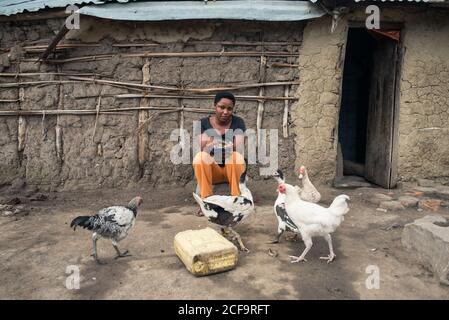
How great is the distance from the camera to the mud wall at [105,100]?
18.8 ft

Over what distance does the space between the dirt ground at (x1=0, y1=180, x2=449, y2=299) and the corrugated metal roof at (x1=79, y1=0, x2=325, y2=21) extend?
2766 millimetres

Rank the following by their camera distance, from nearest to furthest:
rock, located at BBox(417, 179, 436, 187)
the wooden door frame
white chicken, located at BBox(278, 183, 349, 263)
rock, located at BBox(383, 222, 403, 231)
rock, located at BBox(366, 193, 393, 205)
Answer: white chicken, located at BBox(278, 183, 349, 263)
rock, located at BBox(383, 222, 403, 231)
rock, located at BBox(366, 193, 393, 205)
the wooden door frame
rock, located at BBox(417, 179, 436, 187)

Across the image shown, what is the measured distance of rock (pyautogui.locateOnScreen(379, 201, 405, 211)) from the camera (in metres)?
5.10

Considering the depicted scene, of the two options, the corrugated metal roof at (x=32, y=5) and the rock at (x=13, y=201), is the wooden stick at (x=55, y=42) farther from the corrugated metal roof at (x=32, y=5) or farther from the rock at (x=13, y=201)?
the rock at (x=13, y=201)

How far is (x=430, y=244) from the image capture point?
332 cm

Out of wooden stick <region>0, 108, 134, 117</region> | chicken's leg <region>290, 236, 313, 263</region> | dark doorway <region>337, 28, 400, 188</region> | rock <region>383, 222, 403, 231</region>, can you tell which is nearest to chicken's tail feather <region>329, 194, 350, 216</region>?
chicken's leg <region>290, 236, 313, 263</region>

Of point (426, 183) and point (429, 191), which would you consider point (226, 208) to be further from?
point (426, 183)

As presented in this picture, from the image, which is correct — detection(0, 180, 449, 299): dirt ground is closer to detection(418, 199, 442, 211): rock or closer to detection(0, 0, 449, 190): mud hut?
detection(418, 199, 442, 211): rock

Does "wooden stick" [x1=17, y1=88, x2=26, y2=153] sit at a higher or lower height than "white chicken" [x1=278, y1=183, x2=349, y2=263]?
higher

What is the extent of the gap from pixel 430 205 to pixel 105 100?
510 cm

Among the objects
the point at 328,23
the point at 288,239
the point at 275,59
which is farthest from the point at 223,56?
the point at 288,239

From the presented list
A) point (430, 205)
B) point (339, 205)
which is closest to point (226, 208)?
point (339, 205)

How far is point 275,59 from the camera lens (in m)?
5.86

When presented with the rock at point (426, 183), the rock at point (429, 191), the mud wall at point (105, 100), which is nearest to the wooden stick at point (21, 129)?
the mud wall at point (105, 100)
